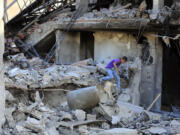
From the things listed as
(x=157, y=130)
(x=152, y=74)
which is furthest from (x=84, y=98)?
(x=152, y=74)

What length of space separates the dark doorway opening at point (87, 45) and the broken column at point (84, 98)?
7.93 metres

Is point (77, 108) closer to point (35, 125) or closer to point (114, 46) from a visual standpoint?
point (35, 125)

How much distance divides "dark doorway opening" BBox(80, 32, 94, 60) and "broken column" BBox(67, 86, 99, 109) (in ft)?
26.0

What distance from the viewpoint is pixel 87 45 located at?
1872 centimetres

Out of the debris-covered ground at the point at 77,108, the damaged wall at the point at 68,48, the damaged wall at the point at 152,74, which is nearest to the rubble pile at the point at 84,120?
the debris-covered ground at the point at 77,108

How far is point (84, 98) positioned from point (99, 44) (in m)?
6.44

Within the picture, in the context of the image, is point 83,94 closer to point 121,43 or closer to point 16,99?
point 16,99

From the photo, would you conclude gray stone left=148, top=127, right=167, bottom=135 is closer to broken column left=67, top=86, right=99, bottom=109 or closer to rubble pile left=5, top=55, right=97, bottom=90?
broken column left=67, top=86, right=99, bottom=109

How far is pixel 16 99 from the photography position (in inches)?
448

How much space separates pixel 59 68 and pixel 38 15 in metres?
5.24

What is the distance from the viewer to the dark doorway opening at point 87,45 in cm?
1850

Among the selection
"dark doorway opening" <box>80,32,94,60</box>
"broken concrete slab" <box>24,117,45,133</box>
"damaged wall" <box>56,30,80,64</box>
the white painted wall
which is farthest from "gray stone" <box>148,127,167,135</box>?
"dark doorway opening" <box>80,32,94,60</box>

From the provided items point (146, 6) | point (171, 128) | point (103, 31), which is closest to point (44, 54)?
point (103, 31)

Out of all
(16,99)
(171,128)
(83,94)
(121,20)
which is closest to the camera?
(171,128)
